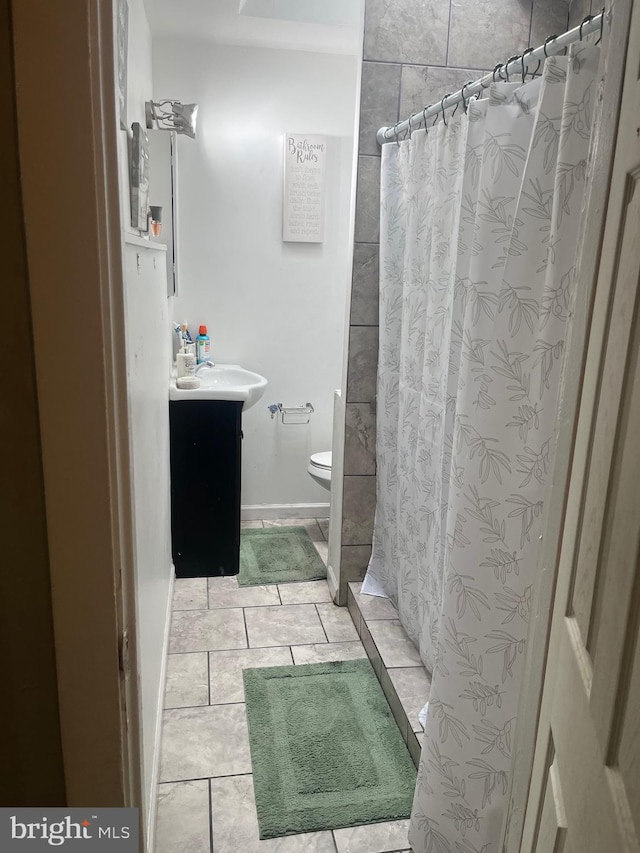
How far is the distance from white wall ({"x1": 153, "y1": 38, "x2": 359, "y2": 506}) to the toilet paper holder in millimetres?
34

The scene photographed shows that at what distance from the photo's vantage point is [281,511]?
385cm

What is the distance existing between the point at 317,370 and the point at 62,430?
2937mm

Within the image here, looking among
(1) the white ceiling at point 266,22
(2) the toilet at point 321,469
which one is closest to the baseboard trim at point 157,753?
(2) the toilet at point 321,469

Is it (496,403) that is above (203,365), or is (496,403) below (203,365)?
above

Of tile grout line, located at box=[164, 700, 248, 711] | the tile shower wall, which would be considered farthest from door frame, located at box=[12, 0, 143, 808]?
the tile shower wall

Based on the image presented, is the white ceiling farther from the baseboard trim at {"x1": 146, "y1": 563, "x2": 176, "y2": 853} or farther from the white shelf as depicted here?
the baseboard trim at {"x1": 146, "y1": 563, "x2": 176, "y2": 853}

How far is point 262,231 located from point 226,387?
0.99m

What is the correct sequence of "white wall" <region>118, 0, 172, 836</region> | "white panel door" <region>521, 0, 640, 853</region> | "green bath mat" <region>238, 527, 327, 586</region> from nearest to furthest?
"white panel door" <region>521, 0, 640, 853</region> < "white wall" <region>118, 0, 172, 836</region> < "green bath mat" <region>238, 527, 327, 586</region>

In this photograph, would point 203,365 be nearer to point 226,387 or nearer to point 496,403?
point 226,387

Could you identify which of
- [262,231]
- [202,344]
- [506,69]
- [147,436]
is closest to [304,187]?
[262,231]

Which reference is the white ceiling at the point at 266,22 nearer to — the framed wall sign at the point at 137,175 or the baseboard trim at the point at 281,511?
the framed wall sign at the point at 137,175

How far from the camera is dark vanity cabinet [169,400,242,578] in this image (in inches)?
115

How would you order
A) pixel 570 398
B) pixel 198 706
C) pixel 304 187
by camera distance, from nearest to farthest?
pixel 570 398, pixel 198 706, pixel 304 187

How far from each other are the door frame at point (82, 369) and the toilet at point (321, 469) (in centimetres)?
239
